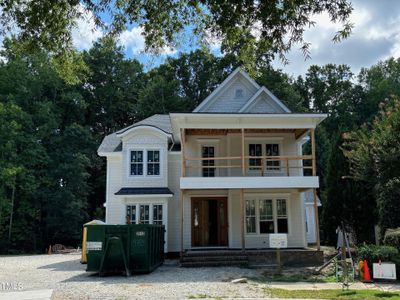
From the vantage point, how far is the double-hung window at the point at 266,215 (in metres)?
20.7

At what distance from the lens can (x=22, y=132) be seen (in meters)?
35.9

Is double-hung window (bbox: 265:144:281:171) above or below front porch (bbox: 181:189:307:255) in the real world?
above

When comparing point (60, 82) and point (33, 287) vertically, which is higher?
point (60, 82)

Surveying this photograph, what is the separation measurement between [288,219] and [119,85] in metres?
32.2

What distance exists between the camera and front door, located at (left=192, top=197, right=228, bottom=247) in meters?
21.5

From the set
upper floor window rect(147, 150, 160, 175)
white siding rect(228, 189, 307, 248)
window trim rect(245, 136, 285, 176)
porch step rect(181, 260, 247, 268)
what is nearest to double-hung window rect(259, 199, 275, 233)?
white siding rect(228, 189, 307, 248)

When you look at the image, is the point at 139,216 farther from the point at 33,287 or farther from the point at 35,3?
the point at 35,3

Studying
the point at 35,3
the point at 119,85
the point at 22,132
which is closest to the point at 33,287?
the point at 35,3

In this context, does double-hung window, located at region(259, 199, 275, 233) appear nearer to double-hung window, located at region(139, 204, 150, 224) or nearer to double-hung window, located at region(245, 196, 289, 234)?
double-hung window, located at region(245, 196, 289, 234)

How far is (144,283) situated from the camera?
12539 mm

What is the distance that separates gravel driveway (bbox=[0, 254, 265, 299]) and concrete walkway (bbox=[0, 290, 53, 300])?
0.71 ft

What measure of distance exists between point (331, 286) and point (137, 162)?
41.5 ft

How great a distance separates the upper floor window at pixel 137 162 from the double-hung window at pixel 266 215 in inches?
228

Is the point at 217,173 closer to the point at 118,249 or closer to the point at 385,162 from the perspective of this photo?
the point at 385,162
